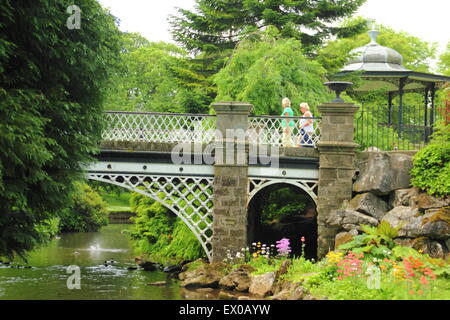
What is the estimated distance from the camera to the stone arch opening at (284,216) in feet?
59.8

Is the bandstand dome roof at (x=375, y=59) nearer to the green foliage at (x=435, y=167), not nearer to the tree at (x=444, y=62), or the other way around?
the green foliage at (x=435, y=167)

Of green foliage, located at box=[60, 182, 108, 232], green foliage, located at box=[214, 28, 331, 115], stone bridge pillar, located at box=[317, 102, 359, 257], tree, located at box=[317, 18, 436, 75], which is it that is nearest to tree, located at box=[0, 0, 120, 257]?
stone bridge pillar, located at box=[317, 102, 359, 257]

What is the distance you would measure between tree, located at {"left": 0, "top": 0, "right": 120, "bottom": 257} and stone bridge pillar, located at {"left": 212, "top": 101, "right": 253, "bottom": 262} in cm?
372

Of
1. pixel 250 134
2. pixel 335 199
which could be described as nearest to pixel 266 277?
pixel 335 199

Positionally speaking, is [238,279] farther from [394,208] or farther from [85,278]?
[85,278]

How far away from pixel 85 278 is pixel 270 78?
23.7 ft

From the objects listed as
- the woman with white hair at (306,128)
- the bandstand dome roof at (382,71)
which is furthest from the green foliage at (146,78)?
the woman with white hair at (306,128)

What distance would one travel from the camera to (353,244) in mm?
12383

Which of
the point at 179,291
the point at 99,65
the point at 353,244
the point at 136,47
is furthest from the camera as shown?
the point at 136,47

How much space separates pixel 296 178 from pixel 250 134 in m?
1.47

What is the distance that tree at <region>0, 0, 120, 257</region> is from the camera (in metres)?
9.27

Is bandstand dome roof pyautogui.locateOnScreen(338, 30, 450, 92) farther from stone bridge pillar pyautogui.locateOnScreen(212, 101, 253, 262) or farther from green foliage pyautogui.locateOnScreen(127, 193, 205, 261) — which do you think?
stone bridge pillar pyautogui.locateOnScreen(212, 101, 253, 262)
